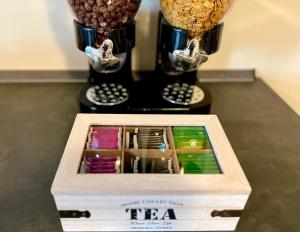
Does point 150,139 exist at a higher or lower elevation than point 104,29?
lower

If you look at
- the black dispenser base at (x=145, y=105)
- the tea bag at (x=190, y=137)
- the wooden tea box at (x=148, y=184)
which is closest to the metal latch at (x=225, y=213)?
the wooden tea box at (x=148, y=184)

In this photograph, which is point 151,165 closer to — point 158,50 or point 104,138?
point 104,138

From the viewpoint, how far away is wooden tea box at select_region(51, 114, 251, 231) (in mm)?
387

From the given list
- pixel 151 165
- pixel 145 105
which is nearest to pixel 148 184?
pixel 151 165

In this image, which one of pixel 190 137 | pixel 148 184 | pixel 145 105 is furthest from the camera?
pixel 145 105

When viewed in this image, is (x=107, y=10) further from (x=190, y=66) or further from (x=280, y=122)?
(x=280, y=122)

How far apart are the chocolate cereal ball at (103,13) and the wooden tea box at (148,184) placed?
176 mm

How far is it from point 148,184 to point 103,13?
29 cm

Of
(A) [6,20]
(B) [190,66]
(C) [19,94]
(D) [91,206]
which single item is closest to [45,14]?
(A) [6,20]

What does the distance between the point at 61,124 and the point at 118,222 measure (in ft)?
0.97

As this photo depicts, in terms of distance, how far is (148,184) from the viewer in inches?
15.4

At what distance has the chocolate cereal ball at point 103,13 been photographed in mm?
489

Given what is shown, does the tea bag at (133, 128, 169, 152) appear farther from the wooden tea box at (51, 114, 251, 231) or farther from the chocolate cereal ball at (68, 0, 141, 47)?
the chocolate cereal ball at (68, 0, 141, 47)

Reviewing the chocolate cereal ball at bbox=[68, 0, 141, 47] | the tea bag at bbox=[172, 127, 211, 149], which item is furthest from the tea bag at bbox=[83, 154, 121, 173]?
the chocolate cereal ball at bbox=[68, 0, 141, 47]
